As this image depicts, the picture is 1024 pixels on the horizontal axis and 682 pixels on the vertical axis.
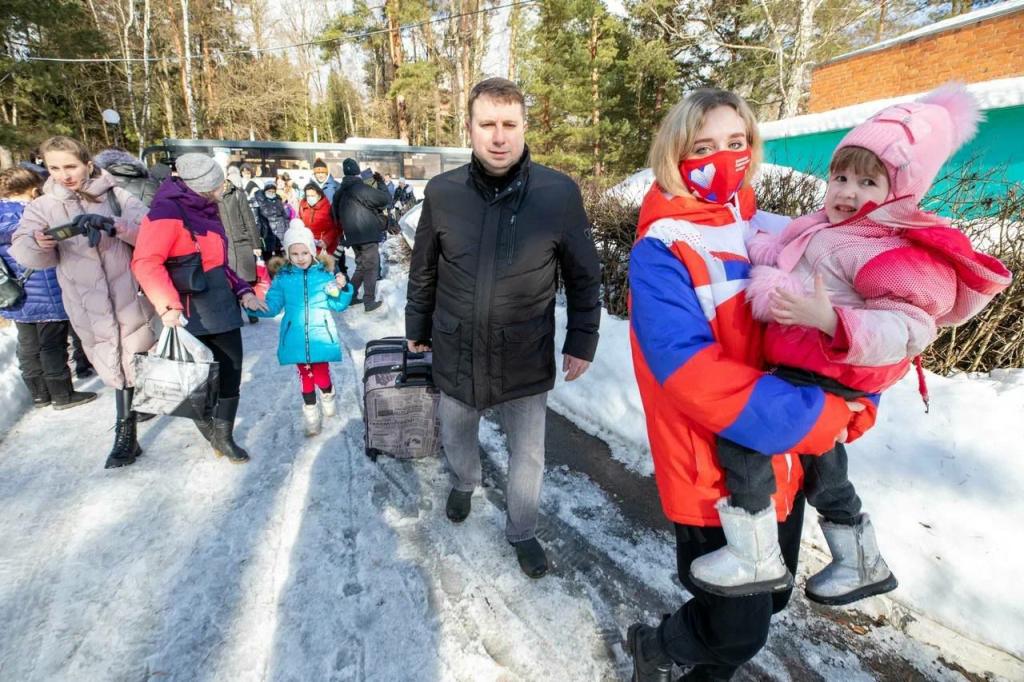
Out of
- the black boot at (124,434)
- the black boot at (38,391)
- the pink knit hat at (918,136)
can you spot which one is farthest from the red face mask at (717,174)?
the black boot at (38,391)

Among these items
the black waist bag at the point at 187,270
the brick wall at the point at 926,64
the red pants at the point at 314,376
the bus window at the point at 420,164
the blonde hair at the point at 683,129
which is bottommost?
the red pants at the point at 314,376

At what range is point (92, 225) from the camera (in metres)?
2.62

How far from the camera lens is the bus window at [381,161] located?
1761cm

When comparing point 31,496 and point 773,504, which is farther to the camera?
point 31,496

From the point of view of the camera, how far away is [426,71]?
69.6 feet

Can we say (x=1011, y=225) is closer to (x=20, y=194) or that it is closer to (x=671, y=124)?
(x=671, y=124)

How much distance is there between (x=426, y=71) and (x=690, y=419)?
78.2ft

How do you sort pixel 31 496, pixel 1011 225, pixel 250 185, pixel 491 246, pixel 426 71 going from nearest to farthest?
pixel 491 246 → pixel 31 496 → pixel 1011 225 → pixel 250 185 → pixel 426 71

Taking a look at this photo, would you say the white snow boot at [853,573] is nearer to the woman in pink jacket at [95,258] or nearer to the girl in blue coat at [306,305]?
the girl in blue coat at [306,305]

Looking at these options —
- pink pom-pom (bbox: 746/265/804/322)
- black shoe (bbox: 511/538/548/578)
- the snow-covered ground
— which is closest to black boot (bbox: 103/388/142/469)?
the snow-covered ground

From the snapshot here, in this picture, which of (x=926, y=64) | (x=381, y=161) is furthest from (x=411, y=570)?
(x=381, y=161)

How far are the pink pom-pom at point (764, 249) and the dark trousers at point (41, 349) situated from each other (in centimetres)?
475

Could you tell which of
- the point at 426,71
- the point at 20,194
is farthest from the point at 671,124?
the point at 426,71

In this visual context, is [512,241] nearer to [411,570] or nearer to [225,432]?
[411,570]
